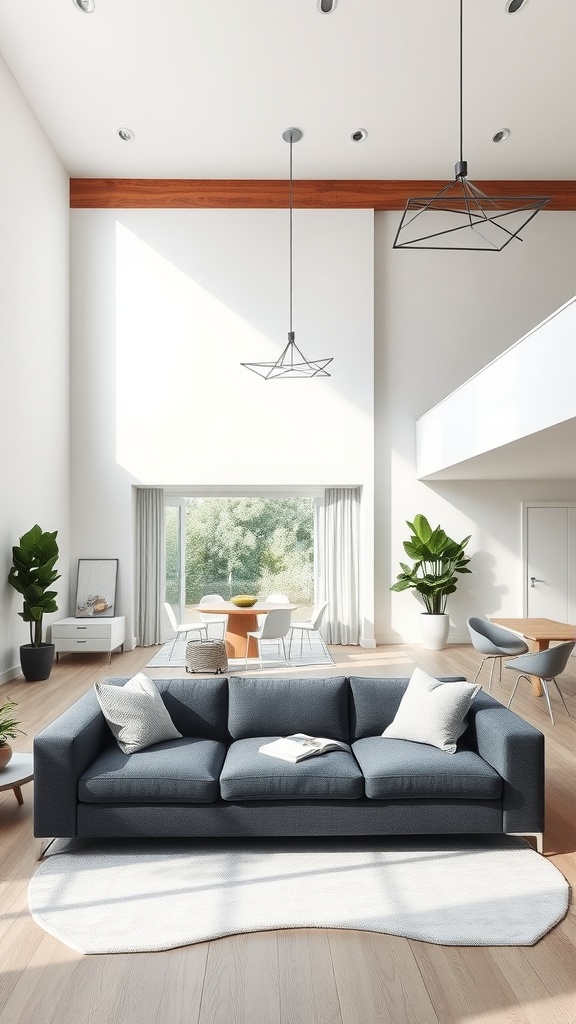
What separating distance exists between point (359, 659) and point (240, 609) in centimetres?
160

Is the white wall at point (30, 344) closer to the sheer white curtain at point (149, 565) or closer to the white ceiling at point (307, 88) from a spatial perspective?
the white ceiling at point (307, 88)

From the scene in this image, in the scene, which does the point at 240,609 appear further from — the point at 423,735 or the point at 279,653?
the point at 423,735

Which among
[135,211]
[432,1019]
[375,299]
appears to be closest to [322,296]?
[375,299]

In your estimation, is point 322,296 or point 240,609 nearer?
point 240,609

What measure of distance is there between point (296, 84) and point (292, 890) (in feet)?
25.9

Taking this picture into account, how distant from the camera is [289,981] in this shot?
2559 millimetres

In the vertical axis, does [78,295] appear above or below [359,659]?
above

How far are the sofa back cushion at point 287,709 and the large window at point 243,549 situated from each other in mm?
6557

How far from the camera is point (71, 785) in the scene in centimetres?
344

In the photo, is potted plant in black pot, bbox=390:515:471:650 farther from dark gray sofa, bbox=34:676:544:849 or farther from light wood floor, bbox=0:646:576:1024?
light wood floor, bbox=0:646:576:1024

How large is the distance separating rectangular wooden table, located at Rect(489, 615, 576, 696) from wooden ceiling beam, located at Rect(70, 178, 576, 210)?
19.4 feet

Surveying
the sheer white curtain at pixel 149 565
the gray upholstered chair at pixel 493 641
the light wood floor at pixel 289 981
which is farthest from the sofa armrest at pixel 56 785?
the sheer white curtain at pixel 149 565

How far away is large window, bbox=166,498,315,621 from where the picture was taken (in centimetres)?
1074

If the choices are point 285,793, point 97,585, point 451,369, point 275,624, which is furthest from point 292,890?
point 451,369
